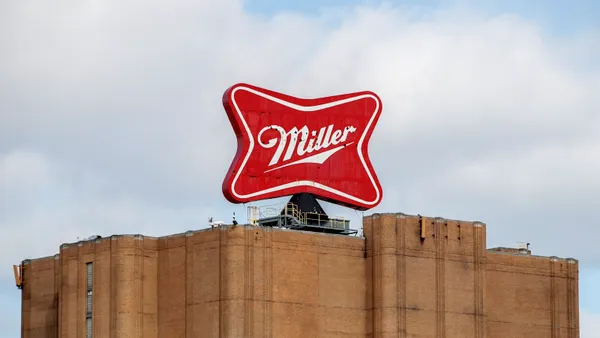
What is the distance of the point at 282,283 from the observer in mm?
148625

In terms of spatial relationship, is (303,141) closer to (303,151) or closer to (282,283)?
(303,151)

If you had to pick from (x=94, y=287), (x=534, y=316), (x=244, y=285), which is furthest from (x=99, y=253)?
(x=534, y=316)

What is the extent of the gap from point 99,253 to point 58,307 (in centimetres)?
871

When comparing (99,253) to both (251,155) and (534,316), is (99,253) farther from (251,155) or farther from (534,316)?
(534,316)

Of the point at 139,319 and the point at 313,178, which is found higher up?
the point at 313,178

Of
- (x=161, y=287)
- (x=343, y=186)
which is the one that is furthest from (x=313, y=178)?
(x=161, y=287)

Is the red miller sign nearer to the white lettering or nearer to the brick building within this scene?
the white lettering

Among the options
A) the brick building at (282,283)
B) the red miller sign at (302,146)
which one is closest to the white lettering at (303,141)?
the red miller sign at (302,146)

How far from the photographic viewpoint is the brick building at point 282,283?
147 meters

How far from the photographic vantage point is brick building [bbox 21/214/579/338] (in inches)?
5792

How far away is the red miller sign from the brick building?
335 centimetres

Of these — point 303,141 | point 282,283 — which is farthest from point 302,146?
point 282,283

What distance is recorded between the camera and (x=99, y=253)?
503 ft

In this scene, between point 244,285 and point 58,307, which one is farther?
point 58,307
